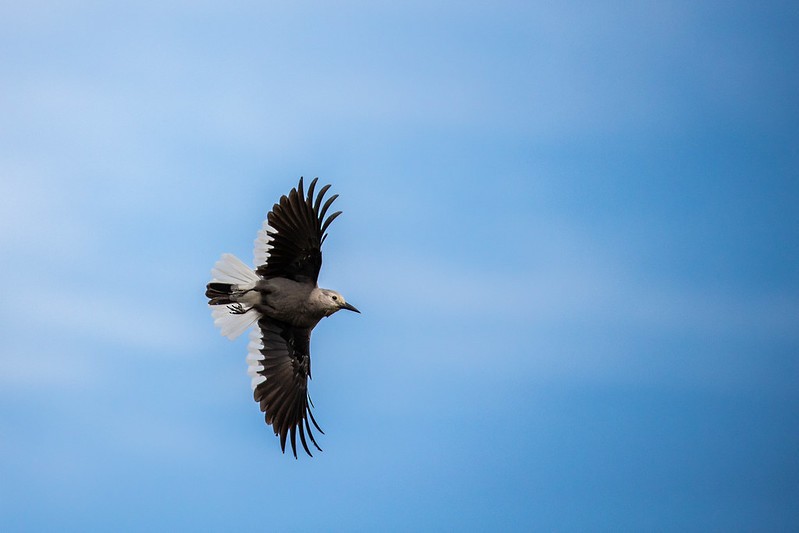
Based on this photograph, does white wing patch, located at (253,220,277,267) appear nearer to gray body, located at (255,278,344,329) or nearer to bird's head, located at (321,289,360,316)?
gray body, located at (255,278,344,329)

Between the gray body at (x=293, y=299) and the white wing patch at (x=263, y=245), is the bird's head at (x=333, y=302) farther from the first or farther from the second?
the white wing patch at (x=263, y=245)

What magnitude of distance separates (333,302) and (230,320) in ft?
4.80

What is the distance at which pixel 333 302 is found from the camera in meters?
13.4

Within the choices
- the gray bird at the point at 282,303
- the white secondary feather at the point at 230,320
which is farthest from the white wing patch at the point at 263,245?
the white secondary feather at the point at 230,320

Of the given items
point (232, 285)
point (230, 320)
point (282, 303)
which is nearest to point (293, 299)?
point (282, 303)

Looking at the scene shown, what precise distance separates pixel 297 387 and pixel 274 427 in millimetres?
640

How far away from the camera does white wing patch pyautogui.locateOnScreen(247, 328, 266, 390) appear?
553 inches

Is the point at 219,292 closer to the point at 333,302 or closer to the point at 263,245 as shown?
the point at 263,245

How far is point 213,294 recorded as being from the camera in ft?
44.1

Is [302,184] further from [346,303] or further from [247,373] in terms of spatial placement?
[247,373]

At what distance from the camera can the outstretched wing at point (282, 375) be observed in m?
14.1

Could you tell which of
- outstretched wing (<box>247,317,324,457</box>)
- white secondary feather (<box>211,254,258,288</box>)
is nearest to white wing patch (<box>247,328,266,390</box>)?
outstretched wing (<box>247,317,324,457</box>)

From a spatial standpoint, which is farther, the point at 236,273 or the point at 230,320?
the point at 230,320

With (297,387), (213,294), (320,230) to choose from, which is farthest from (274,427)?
(320,230)
